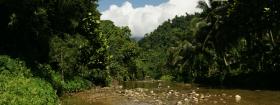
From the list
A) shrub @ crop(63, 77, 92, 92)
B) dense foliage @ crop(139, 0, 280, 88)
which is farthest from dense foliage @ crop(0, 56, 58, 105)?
dense foliage @ crop(139, 0, 280, 88)

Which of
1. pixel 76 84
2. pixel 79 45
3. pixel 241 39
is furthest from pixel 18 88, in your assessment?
pixel 241 39

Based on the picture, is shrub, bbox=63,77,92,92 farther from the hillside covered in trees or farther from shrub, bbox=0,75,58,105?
shrub, bbox=0,75,58,105

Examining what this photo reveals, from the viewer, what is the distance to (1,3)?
105 feet

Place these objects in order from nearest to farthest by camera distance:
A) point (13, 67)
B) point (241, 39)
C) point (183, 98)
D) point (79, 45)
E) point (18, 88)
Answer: point (18, 88) → point (13, 67) → point (183, 98) → point (79, 45) → point (241, 39)

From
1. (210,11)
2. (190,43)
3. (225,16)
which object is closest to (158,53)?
(190,43)

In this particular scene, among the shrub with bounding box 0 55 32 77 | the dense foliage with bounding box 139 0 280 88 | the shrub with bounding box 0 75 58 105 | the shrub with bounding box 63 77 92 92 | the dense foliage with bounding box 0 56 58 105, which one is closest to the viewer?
the shrub with bounding box 0 75 58 105

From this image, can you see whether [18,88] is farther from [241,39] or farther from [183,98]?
[241,39]

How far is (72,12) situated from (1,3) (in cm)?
681

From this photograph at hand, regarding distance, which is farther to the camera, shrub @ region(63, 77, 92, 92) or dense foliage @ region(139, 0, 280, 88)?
shrub @ region(63, 77, 92, 92)

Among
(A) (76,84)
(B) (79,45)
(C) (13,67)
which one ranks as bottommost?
(A) (76,84)

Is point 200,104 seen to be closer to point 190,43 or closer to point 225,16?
point 225,16

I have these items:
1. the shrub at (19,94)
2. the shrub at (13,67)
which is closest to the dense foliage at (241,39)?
the shrub at (13,67)

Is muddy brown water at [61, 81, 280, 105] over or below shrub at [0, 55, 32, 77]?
below

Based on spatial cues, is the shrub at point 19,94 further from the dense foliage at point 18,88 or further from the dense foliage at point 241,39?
the dense foliage at point 241,39
